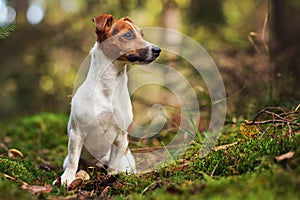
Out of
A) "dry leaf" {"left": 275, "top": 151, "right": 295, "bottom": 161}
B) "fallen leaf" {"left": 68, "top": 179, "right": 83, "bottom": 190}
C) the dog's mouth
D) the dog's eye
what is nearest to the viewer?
"dry leaf" {"left": 275, "top": 151, "right": 295, "bottom": 161}

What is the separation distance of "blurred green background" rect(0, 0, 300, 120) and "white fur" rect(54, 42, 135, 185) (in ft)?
6.60

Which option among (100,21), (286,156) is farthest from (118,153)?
(286,156)

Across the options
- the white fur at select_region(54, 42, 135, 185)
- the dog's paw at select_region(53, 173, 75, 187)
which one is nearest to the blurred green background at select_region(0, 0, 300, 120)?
the white fur at select_region(54, 42, 135, 185)

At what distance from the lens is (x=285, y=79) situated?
5215mm

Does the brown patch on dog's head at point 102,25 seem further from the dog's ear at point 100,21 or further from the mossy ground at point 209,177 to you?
the mossy ground at point 209,177

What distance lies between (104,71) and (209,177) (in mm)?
1529

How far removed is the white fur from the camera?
11.3 ft

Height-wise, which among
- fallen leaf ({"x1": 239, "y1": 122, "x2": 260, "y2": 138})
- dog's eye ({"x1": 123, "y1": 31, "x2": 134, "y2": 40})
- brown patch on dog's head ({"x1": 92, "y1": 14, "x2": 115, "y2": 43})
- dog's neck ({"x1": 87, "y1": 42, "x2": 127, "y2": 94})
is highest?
brown patch on dog's head ({"x1": 92, "y1": 14, "x2": 115, "y2": 43})

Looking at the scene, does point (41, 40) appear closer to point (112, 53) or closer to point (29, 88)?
point (29, 88)

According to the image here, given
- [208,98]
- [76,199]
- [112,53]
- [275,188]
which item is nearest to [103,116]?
[112,53]

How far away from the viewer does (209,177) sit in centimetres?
254

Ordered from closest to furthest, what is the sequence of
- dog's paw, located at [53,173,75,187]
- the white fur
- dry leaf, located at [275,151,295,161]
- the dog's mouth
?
dry leaf, located at [275,151,295,161]
dog's paw, located at [53,173,75,187]
the white fur
the dog's mouth

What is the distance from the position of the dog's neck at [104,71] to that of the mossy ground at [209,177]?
2.84ft

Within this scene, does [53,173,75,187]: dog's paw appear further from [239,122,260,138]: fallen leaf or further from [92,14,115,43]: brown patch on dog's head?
[239,122,260,138]: fallen leaf
